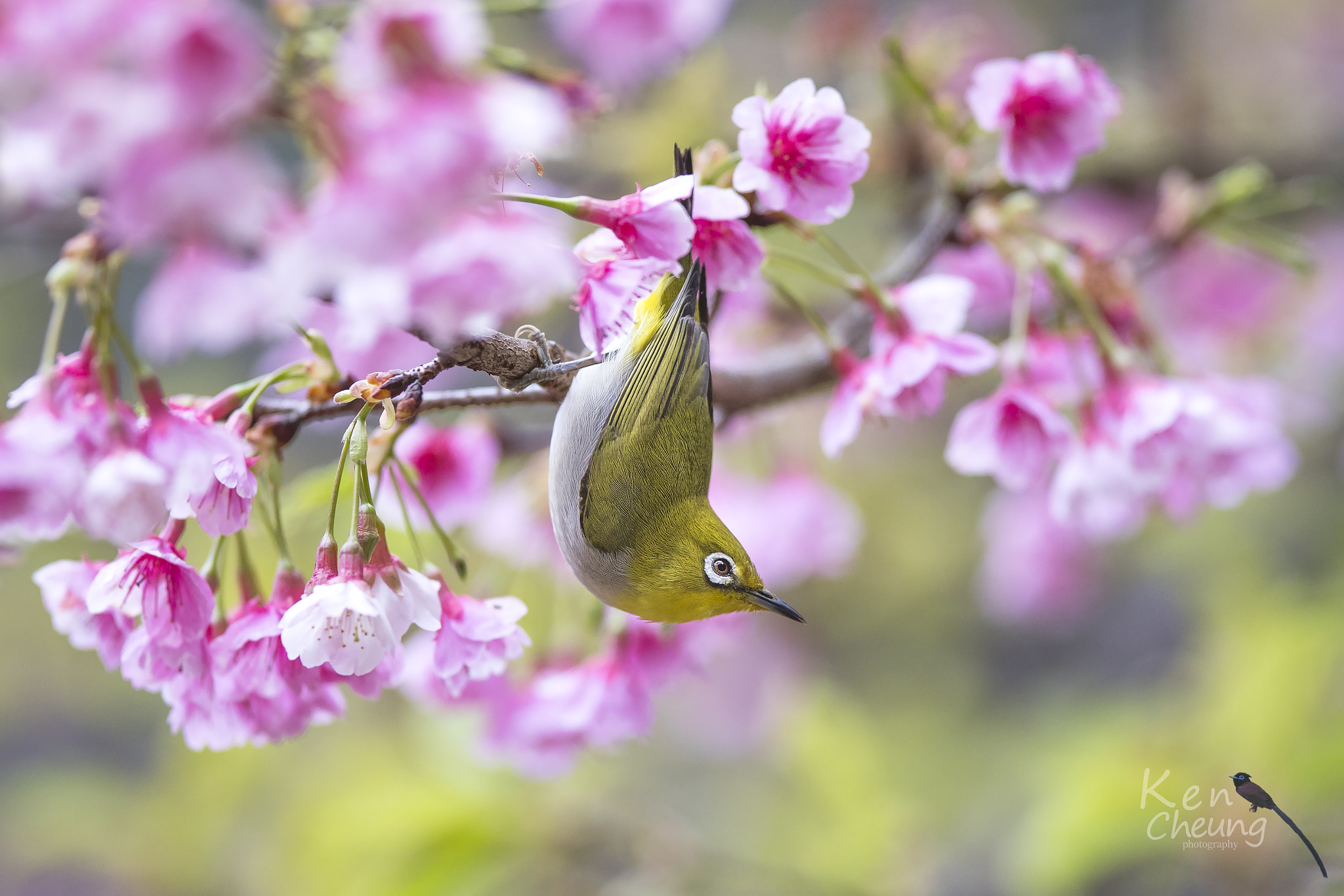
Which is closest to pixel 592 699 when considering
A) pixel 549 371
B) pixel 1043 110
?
pixel 549 371

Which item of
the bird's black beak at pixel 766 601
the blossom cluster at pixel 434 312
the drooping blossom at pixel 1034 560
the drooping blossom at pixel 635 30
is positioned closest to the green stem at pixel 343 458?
the blossom cluster at pixel 434 312

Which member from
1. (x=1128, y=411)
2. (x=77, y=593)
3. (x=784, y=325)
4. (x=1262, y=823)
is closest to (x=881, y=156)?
(x=784, y=325)

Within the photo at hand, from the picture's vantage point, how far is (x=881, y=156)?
4.00ft

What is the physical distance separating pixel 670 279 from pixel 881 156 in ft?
2.41

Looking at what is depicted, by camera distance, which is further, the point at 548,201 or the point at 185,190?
the point at 548,201

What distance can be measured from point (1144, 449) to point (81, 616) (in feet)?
2.34

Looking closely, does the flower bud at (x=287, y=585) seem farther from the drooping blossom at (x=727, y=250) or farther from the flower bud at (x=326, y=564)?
the drooping blossom at (x=727, y=250)

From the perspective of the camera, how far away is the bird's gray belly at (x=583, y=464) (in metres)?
0.55

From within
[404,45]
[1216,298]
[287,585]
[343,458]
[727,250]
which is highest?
[404,45]

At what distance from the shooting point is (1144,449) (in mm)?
684

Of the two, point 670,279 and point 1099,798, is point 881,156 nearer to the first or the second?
point 670,279

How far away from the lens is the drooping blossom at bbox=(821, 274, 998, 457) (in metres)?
0.61

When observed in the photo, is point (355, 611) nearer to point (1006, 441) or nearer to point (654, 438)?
point (654, 438)

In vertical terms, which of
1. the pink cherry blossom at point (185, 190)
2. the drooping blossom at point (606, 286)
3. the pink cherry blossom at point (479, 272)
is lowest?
the drooping blossom at point (606, 286)
